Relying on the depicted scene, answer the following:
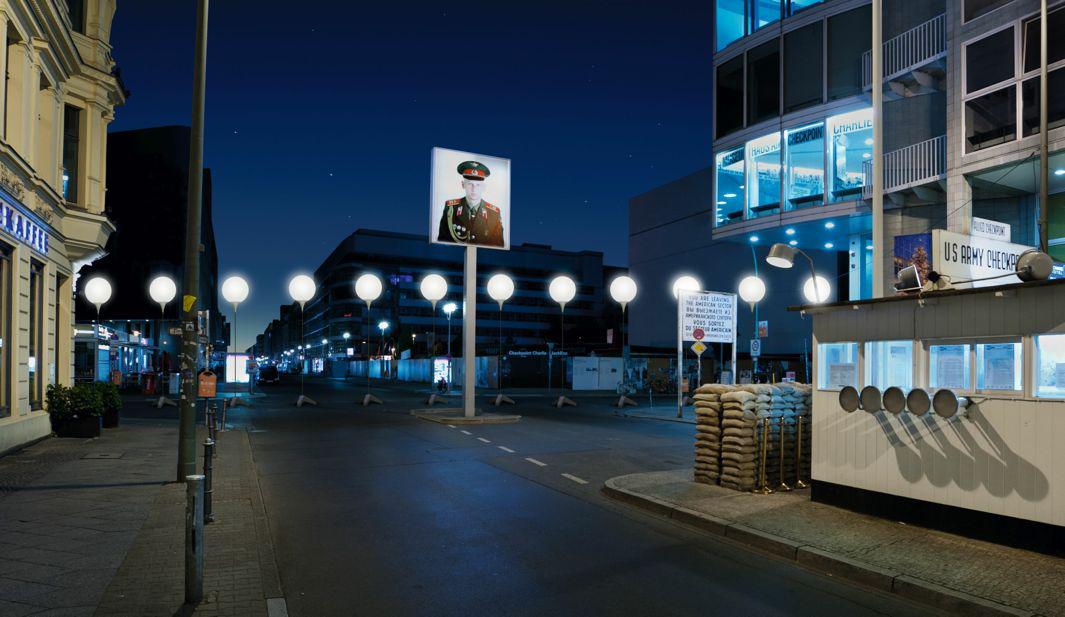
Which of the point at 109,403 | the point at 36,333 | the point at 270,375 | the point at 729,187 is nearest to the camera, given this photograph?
the point at 36,333

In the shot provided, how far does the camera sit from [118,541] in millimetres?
7176

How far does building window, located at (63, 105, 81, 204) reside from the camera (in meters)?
17.6

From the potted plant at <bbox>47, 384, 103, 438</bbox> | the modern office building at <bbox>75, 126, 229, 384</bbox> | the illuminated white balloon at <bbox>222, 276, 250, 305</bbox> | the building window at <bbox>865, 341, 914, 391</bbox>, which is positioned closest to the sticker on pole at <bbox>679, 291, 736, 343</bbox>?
the illuminated white balloon at <bbox>222, 276, 250, 305</bbox>

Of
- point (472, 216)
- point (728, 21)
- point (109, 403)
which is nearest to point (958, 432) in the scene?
point (472, 216)

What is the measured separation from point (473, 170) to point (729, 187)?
13.4 meters

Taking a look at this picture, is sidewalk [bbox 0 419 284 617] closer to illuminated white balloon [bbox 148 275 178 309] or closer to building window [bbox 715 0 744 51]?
illuminated white balloon [bbox 148 275 178 309]

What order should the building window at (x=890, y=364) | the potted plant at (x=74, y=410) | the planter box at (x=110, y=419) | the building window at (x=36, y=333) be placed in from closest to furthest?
the building window at (x=890, y=364) → the building window at (x=36, y=333) → the potted plant at (x=74, y=410) → the planter box at (x=110, y=419)

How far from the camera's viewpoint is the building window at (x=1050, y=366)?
681 centimetres

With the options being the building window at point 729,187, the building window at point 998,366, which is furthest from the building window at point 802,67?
the building window at point 998,366

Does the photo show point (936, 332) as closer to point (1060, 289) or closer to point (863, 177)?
point (1060, 289)

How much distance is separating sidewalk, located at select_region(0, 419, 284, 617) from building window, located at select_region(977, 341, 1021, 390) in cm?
725

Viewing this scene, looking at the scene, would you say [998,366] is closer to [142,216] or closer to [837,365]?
[837,365]

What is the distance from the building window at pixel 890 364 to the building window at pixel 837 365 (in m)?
0.20

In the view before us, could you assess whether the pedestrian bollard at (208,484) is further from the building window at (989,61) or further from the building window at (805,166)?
the building window at (805,166)
